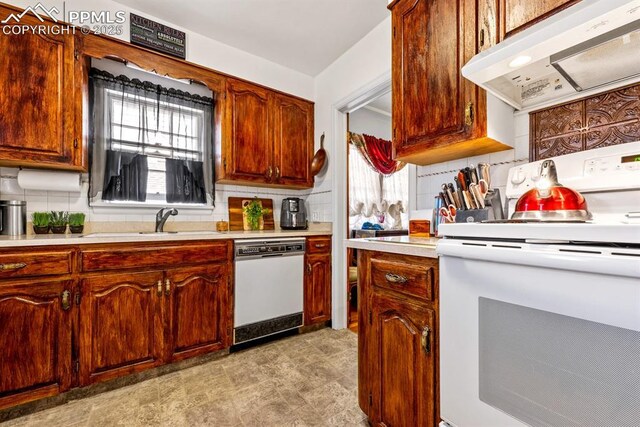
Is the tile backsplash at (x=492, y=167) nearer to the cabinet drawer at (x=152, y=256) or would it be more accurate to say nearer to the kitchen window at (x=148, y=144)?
the cabinet drawer at (x=152, y=256)

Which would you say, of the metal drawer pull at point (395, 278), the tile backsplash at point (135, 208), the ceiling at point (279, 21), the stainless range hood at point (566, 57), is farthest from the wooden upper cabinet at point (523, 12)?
the tile backsplash at point (135, 208)

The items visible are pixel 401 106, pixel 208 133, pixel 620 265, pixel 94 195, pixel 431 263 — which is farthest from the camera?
pixel 208 133

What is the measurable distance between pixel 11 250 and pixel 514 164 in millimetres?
2551

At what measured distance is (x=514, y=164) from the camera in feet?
4.38

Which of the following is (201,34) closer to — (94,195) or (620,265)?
(94,195)

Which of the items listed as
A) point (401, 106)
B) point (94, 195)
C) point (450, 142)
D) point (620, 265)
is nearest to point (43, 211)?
point (94, 195)

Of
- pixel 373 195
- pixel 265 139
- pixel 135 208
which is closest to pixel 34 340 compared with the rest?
pixel 135 208

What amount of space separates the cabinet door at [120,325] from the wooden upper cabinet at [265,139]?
1.12 meters

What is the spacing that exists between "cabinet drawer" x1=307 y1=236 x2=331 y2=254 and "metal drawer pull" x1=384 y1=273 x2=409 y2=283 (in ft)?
4.49

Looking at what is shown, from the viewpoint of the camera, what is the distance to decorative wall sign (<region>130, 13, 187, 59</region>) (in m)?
2.07

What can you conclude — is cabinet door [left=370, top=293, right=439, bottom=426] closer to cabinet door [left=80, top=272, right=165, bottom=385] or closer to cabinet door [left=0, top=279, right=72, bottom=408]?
cabinet door [left=80, top=272, right=165, bottom=385]

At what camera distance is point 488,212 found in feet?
4.13

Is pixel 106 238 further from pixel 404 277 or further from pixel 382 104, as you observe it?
pixel 382 104

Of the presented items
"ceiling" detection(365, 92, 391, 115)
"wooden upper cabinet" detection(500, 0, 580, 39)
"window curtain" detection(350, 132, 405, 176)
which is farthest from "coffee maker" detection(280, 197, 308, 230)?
"ceiling" detection(365, 92, 391, 115)
